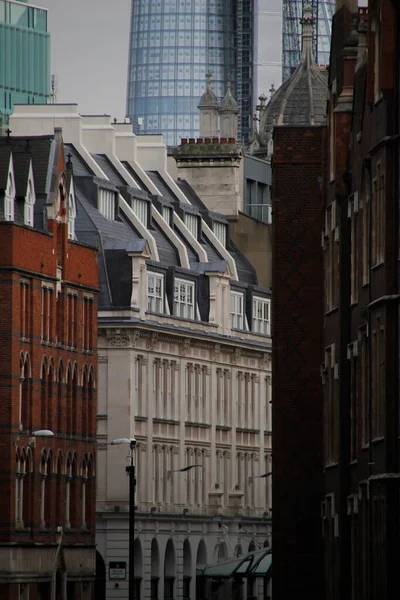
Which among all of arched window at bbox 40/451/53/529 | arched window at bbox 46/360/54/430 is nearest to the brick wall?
arched window at bbox 40/451/53/529

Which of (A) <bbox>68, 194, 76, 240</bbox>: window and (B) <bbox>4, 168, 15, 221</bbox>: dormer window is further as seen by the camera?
(A) <bbox>68, 194, 76, 240</bbox>: window

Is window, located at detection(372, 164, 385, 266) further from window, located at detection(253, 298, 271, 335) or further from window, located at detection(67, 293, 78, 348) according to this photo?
window, located at detection(253, 298, 271, 335)

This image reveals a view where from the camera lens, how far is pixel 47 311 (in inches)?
4358

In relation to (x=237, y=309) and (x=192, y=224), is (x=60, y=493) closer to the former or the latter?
(x=237, y=309)

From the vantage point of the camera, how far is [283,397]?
79875 mm

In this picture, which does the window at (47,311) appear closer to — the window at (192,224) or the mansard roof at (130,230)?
the mansard roof at (130,230)

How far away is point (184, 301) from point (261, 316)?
11750 mm

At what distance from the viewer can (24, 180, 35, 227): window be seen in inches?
4304

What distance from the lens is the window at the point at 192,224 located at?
146125 millimetres

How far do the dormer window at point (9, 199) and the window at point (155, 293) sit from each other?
2513 cm

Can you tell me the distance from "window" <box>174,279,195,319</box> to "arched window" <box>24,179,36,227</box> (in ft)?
88.2

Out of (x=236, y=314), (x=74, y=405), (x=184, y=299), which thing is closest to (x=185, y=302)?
(x=184, y=299)

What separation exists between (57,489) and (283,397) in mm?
34422

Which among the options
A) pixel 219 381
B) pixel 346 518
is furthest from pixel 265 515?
pixel 346 518
